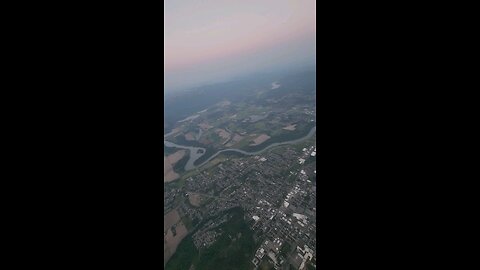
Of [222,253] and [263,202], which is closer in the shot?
[222,253]

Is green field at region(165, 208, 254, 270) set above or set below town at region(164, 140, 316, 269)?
below

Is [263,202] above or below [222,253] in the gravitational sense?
above

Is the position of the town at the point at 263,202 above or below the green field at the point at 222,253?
above
